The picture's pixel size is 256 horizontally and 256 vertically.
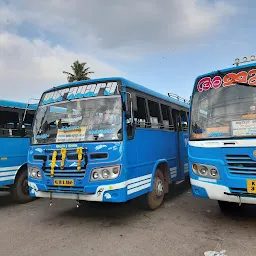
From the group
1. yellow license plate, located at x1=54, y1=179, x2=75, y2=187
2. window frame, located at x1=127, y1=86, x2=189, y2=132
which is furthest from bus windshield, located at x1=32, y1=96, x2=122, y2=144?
yellow license plate, located at x1=54, y1=179, x2=75, y2=187

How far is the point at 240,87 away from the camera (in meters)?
5.19

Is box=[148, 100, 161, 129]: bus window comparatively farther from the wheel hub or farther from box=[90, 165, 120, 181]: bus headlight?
box=[90, 165, 120, 181]: bus headlight

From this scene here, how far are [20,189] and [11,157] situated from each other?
92 cm

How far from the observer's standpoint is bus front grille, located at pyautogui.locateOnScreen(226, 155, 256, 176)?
4613mm

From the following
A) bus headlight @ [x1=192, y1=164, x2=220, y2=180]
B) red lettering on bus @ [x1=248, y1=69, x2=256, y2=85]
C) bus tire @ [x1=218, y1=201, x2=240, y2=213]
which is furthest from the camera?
bus tire @ [x1=218, y1=201, x2=240, y2=213]

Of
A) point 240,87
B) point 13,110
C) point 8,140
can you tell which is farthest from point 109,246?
point 13,110

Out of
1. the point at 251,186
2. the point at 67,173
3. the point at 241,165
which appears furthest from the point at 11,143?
the point at 251,186

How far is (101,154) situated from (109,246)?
148 centimetres

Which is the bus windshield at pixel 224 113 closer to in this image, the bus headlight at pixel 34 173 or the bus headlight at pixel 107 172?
the bus headlight at pixel 107 172

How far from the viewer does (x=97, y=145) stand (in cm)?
517

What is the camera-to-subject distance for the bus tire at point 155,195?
627 centimetres

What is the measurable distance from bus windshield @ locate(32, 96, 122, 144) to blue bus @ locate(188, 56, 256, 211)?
1462 millimetres

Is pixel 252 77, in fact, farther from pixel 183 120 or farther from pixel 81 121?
pixel 183 120

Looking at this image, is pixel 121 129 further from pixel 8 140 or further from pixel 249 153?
pixel 8 140
